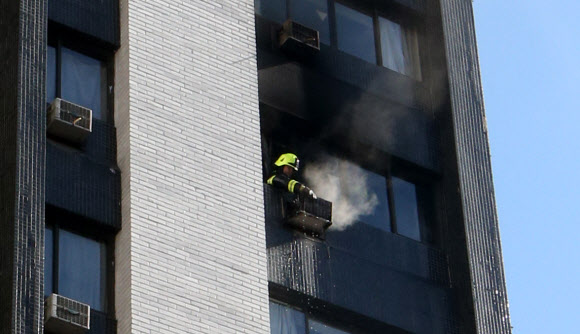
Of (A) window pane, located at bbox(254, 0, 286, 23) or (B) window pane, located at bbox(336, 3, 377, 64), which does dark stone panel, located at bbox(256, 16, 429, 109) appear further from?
(B) window pane, located at bbox(336, 3, 377, 64)

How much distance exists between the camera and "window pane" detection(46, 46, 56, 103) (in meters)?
31.4

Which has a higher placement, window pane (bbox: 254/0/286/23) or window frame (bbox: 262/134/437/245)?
window pane (bbox: 254/0/286/23)

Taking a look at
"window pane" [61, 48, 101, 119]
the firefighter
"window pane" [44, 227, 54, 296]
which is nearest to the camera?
"window pane" [44, 227, 54, 296]

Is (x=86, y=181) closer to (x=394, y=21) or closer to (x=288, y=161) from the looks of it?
(x=288, y=161)

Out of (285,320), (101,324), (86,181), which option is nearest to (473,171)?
(285,320)

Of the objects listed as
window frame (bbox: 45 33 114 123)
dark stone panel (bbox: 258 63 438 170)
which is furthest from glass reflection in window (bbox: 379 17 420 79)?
window frame (bbox: 45 33 114 123)

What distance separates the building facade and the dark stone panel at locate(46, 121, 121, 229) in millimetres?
37

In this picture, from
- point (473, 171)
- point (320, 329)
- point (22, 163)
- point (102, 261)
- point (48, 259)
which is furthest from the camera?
point (473, 171)

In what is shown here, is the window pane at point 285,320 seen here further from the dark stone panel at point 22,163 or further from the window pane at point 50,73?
the window pane at point 50,73

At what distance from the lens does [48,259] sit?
29.8m

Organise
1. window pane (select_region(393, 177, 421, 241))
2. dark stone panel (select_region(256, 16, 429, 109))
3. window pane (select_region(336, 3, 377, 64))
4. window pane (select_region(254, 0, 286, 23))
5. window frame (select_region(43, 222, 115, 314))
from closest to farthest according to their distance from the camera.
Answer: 1. window frame (select_region(43, 222, 115, 314))
2. dark stone panel (select_region(256, 16, 429, 109))
3. window pane (select_region(254, 0, 286, 23))
4. window pane (select_region(393, 177, 421, 241))
5. window pane (select_region(336, 3, 377, 64))

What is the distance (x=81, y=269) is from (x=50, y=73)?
12.3 ft

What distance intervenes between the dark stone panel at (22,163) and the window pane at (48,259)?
0.74 m

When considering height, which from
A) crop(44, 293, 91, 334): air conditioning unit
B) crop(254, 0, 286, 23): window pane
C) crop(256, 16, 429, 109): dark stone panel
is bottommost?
crop(44, 293, 91, 334): air conditioning unit
